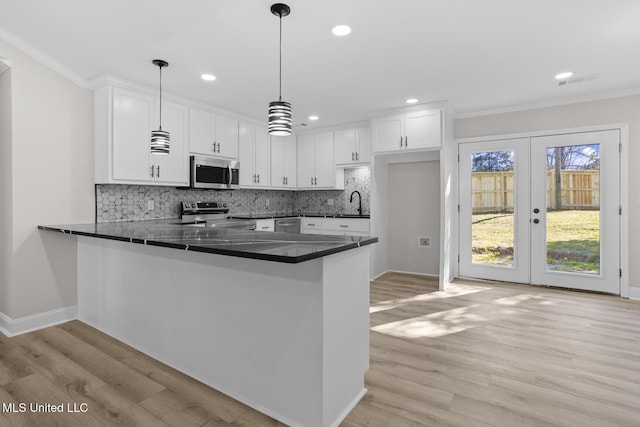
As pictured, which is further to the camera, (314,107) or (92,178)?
(314,107)

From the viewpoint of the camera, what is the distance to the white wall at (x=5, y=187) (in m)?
2.84

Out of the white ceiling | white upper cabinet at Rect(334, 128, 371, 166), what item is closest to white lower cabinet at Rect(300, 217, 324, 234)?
white upper cabinet at Rect(334, 128, 371, 166)

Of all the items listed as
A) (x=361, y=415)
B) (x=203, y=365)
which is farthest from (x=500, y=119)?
(x=203, y=365)

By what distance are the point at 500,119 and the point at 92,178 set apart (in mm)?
4922

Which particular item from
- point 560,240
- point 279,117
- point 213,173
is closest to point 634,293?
point 560,240

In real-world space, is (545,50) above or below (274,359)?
above

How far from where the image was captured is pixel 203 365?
2.11 m

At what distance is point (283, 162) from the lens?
5.53 meters

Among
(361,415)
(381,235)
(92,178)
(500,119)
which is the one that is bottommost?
(361,415)

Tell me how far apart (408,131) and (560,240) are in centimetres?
236

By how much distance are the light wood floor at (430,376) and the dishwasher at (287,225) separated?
2200mm

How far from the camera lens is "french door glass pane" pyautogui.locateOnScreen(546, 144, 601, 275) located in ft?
13.3

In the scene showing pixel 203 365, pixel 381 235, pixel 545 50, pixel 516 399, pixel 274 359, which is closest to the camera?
pixel 274 359

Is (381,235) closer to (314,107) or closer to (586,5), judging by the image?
(314,107)
